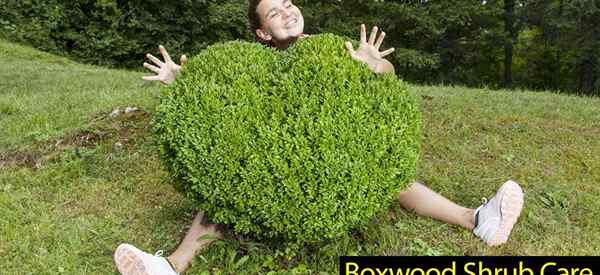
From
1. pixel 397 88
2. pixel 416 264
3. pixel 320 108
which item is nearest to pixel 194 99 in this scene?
pixel 320 108

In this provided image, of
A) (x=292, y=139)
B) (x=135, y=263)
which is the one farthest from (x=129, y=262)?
(x=292, y=139)

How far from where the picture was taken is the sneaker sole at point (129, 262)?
92.7 inches

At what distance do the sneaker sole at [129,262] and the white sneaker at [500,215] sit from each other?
1911mm

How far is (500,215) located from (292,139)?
1335 millimetres

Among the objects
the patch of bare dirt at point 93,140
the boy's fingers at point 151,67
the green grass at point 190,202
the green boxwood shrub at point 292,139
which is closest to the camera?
the green boxwood shrub at point 292,139

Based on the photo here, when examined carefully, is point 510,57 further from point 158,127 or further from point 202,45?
point 158,127

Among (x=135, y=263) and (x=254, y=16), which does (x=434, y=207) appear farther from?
(x=135, y=263)

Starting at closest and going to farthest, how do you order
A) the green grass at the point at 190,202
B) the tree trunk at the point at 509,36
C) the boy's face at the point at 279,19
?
the green grass at the point at 190,202 → the boy's face at the point at 279,19 → the tree trunk at the point at 509,36

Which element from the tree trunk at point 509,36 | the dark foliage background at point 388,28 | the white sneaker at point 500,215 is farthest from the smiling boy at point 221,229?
the tree trunk at point 509,36

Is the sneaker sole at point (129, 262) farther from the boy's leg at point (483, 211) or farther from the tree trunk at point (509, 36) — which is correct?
the tree trunk at point (509, 36)

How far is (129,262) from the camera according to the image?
238cm

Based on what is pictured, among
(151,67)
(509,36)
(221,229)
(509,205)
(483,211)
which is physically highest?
(151,67)

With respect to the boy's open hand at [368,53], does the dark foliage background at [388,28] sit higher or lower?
lower

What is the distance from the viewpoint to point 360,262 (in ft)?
Answer: 8.90
